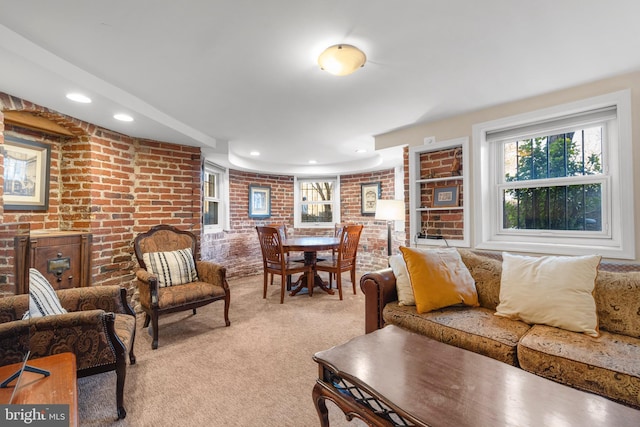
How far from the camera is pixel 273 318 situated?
121 inches

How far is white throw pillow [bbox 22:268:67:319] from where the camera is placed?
1.44m

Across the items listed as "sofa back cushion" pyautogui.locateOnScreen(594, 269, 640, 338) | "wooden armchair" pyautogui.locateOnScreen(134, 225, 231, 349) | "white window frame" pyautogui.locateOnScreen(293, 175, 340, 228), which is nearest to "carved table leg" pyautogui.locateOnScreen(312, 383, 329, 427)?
"wooden armchair" pyautogui.locateOnScreen(134, 225, 231, 349)

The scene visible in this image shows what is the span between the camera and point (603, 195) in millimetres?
2287

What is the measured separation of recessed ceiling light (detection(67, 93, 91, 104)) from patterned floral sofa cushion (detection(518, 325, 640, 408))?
3471 mm

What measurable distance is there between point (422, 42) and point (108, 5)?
1.70 m

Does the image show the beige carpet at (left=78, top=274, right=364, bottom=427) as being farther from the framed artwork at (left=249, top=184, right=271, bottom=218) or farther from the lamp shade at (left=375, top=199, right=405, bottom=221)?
the framed artwork at (left=249, top=184, right=271, bottom=218)

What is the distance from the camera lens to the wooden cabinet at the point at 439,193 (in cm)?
294

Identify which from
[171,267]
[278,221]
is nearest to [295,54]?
[171,267]

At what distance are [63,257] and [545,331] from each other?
3771 mm

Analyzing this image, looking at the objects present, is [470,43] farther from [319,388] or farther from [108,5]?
[319,388]

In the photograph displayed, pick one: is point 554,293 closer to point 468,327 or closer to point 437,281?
point 468,327

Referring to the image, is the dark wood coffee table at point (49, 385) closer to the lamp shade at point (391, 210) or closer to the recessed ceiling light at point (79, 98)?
the recessed ceiling light at point (79, 98)
